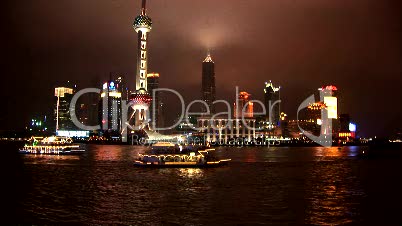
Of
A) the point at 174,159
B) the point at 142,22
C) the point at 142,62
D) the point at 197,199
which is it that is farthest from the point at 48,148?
the point at 142,22

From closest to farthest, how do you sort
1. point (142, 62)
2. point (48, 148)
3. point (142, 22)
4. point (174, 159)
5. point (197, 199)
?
1. point (197, 199)
2. point (174, 159)
3. point (48, 148)
4. point (142, 62)
5. point (142, 22)

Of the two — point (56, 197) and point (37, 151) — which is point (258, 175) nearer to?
point (56, 197)

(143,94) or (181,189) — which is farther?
(143,94)

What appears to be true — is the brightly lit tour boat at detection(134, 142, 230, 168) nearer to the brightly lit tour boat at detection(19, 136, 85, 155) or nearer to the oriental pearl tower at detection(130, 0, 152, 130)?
the brightly lit tour boat at detection(19, 136, 85, 155)

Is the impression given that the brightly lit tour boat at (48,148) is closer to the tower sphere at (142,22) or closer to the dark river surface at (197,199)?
the dark river surface at (197,199)

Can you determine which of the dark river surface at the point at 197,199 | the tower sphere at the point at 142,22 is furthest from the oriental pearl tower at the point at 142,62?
the dark river surface at the point at 197,199

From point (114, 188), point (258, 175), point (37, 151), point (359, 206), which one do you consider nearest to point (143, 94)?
point (37, 151)

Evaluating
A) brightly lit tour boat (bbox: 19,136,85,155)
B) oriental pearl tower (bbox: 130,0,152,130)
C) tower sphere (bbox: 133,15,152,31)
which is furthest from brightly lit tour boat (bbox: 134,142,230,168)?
tower sphere (bbox: 133,15,152,31)

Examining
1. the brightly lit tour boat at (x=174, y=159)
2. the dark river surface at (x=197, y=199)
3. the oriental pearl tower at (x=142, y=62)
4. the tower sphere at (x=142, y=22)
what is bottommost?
the dark river surface at (x=197, y=199)

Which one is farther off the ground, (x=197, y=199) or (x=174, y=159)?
(x=174, y=159)

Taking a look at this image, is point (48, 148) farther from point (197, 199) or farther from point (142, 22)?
point (142, 22)

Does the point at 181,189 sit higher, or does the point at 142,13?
the point at 142,13

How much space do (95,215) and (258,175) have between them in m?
29.5

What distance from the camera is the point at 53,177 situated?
1944 inches
